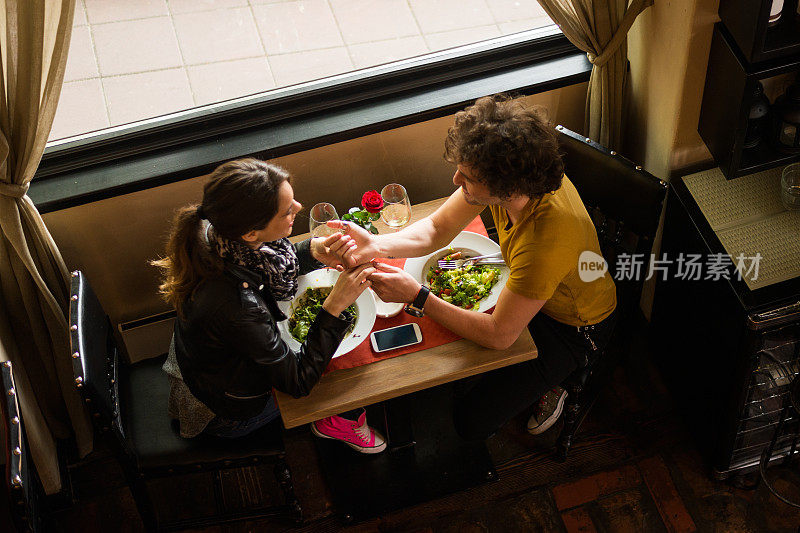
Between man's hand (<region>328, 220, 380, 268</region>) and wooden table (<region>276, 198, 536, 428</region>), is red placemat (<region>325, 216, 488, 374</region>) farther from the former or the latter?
man's hand (<region>328, 220, 380, 268</region>)

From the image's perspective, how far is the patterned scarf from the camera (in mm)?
1947

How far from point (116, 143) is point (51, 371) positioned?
0.81 meters

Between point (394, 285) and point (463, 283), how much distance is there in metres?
0.26

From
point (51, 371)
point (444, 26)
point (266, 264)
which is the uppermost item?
point (444, 26)

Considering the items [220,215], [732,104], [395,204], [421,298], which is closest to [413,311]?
[421,298]

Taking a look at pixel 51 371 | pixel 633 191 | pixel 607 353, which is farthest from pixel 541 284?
pixel 51 371

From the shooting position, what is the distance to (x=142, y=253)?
106 inches

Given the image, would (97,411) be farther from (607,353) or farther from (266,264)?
(607,353)

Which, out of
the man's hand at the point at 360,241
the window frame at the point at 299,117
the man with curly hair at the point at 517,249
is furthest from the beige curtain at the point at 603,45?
the man's hand at the point at 360,241

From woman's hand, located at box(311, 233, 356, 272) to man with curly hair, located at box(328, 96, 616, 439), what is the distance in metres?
0.09

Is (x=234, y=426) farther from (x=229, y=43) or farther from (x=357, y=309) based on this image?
(x=229, y=43)

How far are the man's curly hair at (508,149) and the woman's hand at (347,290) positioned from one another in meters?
0.40

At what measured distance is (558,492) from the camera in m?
2.59

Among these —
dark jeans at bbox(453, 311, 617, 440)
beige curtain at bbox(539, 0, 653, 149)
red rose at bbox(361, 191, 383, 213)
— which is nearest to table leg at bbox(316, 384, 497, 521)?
dark jeans at bbox(453, 311, 617, 440)
